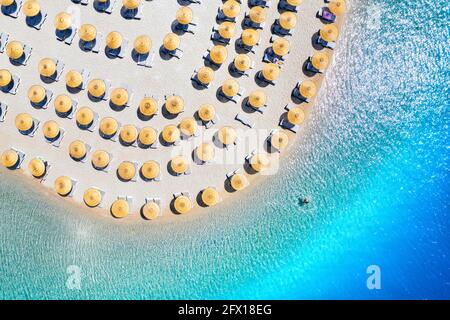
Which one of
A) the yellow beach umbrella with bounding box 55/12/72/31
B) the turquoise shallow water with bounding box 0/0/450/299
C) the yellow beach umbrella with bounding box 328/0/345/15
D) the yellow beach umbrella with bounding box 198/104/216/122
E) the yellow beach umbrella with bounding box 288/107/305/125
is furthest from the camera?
the turquoise shallow water with bounding box 0/0/450/299

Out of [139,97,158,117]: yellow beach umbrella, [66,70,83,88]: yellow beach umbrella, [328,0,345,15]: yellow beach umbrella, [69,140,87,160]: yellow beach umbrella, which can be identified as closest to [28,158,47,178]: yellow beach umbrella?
[69,140,87,160]: yellow beach umbrella

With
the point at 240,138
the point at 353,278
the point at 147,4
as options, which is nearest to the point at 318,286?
the point at 353,278

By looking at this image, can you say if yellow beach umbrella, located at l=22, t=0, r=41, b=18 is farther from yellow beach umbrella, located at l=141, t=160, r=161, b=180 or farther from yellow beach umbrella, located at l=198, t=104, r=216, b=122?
yellow beach umbrella, located at l=198, t=104, r=216, b=122

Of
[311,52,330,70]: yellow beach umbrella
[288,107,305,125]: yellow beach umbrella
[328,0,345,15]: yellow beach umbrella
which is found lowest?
[288,107,305,125]: yellow beach umbrella

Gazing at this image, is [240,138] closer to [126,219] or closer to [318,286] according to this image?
[126,219]

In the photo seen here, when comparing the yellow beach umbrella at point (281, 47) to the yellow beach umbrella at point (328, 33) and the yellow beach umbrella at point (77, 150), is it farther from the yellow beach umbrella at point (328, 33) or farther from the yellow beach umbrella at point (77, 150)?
the yellow beach umbrella at point (77, 150)
